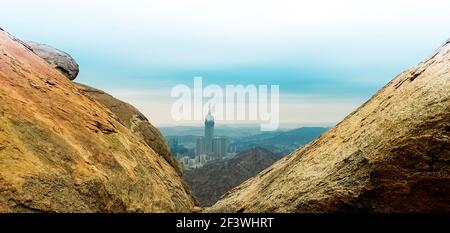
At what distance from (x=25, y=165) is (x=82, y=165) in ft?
6.18

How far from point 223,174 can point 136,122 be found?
120m

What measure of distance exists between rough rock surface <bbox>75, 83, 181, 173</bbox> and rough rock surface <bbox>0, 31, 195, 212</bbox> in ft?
28.1

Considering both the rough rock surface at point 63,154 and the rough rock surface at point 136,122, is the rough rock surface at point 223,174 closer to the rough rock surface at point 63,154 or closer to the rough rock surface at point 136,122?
the rough rock surface at point 136,122

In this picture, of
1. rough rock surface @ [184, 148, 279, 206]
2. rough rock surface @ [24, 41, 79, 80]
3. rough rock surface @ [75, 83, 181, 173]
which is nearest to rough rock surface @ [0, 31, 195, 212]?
rough rock surface @ [24, 41, 79, 80]

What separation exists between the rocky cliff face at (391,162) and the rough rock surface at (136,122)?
15513 mm

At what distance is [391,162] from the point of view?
11.2 metres

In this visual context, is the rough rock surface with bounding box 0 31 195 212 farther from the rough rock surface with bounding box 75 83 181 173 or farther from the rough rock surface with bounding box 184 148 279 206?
the rough rock surface with bounding box 184 148 279 206

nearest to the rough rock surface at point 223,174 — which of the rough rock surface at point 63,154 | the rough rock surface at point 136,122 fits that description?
the rough rock surface at point 136,122

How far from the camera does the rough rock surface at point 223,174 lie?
132750mm

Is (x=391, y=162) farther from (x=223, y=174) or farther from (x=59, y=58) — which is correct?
(x=223, y=174)

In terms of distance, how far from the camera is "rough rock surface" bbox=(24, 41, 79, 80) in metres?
28.5

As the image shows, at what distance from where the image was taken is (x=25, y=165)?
1251 cm

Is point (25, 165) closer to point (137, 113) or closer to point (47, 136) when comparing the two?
point (47, 136)
